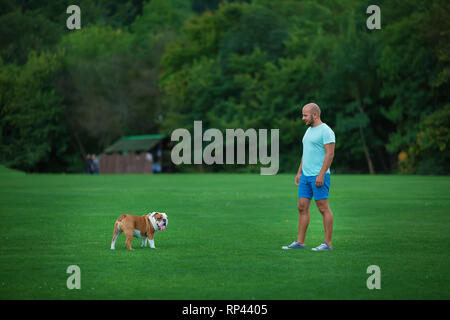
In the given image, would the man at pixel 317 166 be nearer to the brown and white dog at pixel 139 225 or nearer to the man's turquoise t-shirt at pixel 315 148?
the man's turquoise t-shirt at pixel 315 148

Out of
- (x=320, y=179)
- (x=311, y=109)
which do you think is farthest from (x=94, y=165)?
(x=320, y=179)

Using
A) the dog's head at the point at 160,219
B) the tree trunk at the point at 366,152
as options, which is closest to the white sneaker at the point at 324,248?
the dog's head at the point at 160,219

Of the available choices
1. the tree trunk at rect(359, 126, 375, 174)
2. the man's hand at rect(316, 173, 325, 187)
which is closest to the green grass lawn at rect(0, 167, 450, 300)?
the man's hand at rect(316, 173, 325, 187)

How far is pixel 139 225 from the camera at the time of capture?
37.6 feet

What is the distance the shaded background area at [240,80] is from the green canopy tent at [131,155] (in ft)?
8.78

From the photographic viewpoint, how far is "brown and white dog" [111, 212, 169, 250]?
1120 cm

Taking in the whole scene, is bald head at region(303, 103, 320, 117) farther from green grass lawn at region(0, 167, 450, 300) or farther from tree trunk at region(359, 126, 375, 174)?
tree trunk at region(359, 126, 375, 174)

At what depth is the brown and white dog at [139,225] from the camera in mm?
11203

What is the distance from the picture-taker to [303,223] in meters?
11.7

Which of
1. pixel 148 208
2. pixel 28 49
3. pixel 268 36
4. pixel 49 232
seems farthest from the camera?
pixel 268 36

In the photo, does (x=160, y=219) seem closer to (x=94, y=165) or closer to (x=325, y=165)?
(x=325, y=165)
